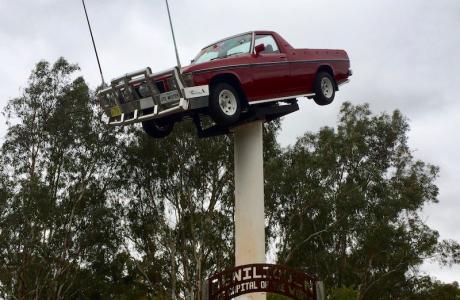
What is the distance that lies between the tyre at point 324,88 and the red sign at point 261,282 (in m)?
4.68

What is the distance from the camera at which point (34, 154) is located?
84.8 ft

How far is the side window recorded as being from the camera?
13016mm

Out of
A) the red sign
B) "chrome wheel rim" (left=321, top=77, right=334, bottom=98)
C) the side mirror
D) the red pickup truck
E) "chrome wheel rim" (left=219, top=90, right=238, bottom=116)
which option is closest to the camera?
the red sign

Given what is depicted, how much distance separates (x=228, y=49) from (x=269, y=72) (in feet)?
3.43

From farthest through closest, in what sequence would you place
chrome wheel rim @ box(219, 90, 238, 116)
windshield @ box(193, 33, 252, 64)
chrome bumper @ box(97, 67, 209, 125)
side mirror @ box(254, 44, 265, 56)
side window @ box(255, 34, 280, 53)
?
side window @ box(255, 34, 280, 53) → windshield @ box(193, 33, 252, 64) → side mirror @ box(254, 44, 265, 56) → chrome wheel rim @ box(219, 90, 238, 116) → chrome bumper @ box(97, 67, 209, 125)

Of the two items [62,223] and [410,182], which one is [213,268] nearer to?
[62,223]

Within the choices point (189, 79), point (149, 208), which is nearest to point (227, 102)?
point (189, 79)

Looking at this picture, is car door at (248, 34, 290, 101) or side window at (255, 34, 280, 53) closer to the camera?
car door at (248, 34, 290, 101)

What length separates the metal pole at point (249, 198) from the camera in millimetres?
13828

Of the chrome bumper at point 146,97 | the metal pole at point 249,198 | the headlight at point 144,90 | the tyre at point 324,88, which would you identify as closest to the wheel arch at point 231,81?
the chrome bumper at point 146,97

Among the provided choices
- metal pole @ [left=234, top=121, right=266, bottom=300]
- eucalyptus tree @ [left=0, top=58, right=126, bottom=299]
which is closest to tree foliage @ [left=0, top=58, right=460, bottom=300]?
eucalyptus tree @ [left=0, top=58, right=126, bottom=299]

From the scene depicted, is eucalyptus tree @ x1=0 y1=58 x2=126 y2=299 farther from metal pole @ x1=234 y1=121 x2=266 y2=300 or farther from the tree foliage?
metal pole @ x1=234 y1=121 x2=266 y2=300

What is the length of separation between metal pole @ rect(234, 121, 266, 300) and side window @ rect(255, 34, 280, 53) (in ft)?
6.13

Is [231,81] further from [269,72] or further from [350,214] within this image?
[350,214]
